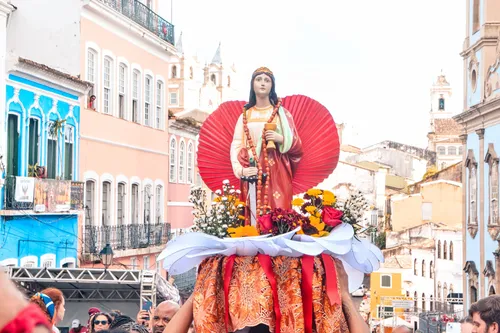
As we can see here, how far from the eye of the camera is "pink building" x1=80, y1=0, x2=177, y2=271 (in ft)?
89.0

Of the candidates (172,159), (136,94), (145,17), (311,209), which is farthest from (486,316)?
(172,159)

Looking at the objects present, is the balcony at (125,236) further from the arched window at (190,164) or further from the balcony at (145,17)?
the balcony at (145,17)

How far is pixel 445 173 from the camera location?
6612 centimetres

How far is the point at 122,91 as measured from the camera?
2970 cm

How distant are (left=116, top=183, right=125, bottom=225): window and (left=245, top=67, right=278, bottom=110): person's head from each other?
2237cm

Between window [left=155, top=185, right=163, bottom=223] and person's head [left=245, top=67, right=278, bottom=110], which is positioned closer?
person's head [left=245, top=67, right=278, bottom=110]

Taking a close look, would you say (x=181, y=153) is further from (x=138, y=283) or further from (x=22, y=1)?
(x=138, y=283)

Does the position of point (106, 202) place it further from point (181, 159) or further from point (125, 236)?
point (181, 159)

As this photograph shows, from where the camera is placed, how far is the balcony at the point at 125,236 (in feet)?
87.4

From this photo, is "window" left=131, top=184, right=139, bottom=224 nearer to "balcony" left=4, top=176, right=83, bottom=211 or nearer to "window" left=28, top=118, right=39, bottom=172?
"balcony" left=4, top=176, right=83, bottom=211

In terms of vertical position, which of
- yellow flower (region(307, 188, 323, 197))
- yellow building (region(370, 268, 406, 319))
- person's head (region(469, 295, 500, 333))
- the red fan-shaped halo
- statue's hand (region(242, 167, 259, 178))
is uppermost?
the red fan-shaped halo

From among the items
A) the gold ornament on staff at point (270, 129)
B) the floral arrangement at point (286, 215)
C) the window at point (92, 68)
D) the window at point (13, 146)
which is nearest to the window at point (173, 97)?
the window at point (92, 68)

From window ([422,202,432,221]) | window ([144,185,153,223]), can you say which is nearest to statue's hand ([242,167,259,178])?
window ([144,185,153,223])

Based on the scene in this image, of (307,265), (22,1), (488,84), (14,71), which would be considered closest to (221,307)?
(307,265)
